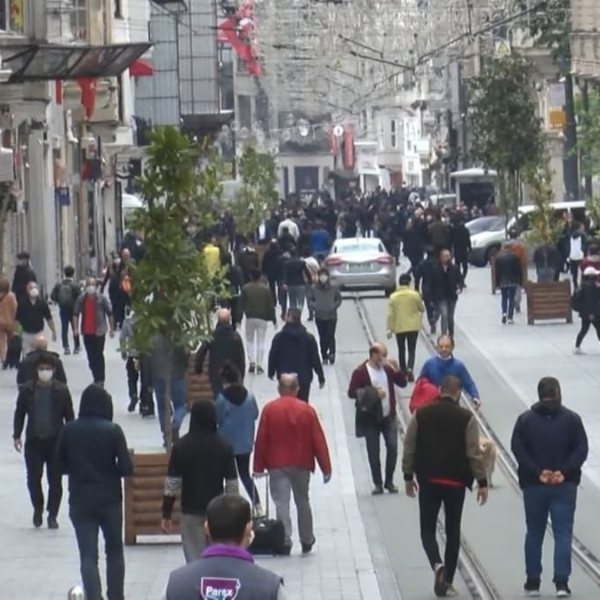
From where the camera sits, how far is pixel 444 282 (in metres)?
37.0

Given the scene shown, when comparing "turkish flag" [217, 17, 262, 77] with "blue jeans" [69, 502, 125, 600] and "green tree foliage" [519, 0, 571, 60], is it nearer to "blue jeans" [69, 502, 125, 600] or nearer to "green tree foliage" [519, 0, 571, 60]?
"green tree foliage" [519, 0, 571, 60]

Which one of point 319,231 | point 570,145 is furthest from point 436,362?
point 570,145

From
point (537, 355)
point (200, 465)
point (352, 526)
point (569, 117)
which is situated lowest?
point (352, 526)

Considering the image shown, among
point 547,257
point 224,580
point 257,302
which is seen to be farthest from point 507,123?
point 224,580

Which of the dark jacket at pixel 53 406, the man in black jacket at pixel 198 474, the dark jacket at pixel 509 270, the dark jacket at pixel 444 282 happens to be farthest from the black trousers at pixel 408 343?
the man in black jacket at pixel 198 474

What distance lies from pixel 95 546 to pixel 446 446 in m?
2.47

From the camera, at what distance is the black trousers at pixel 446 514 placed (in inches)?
634

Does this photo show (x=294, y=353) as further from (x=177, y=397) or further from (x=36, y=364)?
(x=36, y=364)

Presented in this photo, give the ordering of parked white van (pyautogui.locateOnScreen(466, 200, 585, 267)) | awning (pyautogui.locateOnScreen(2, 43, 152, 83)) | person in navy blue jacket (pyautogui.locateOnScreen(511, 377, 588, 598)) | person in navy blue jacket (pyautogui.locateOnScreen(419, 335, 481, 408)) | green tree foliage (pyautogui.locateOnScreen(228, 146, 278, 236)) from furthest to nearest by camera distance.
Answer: green tree foliage (pyautogui.locateOnScreen(228, 146, 278, 236)) → parked white van (pyautogui.locateOnScreen(466, 200, 585, 267)) → awning (pyautogui.locateOnScreen(2, 43, 152, 83)) → person in navy blue jacket (pyautogui.locateOnScreen(419, 335, 481, 408)) → person in navy blue jacket (pyautogui.locateOnScreen(511, 377, 588, 598))

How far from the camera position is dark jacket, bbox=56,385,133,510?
15.0 m

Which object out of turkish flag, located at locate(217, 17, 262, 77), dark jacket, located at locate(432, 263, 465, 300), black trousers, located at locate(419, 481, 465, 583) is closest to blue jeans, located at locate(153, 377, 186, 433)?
black trousers, located at locate(419, 481, 465, 583)

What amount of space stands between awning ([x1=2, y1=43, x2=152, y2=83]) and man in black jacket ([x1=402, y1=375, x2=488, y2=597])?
2395 cm

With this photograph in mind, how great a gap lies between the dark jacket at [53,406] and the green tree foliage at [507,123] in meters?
43.1

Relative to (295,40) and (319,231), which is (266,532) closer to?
(319,231)
